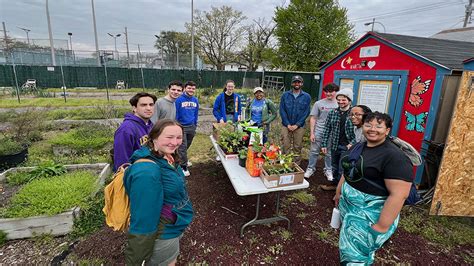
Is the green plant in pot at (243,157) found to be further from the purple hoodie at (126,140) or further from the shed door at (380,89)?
the shed door at (380,89)

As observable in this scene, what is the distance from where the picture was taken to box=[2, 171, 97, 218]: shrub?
9.40ft

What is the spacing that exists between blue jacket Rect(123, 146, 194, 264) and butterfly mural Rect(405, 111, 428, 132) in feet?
13.8

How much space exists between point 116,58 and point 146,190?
95.2 feet

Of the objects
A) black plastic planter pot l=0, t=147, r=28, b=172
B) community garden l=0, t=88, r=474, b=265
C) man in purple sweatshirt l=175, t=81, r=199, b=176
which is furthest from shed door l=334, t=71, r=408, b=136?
black plastic planter pot l=0, t=147, r=28, b=172

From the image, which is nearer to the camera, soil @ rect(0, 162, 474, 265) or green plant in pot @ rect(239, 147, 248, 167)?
soil @ rect(0, 162, 474, 265)

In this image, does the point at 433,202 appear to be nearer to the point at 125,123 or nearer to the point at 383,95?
the point at 383,95

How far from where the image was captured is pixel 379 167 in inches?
67.6

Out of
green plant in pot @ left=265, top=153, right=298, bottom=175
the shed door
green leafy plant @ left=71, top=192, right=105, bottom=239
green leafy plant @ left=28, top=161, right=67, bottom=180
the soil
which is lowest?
the soil

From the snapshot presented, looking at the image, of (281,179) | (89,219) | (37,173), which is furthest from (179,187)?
(37,173)

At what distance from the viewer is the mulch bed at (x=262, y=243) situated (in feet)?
8.79

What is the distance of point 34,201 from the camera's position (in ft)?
9.73

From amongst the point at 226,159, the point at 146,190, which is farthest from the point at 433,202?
the point at 146,190

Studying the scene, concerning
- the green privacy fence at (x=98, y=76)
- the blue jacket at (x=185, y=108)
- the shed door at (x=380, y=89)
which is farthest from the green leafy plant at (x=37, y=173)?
the green privacy fence at (x=98, y=76)

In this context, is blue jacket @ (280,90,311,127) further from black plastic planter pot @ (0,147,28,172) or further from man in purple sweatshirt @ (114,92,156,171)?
black plastic planter pot @ (0,147,28,172)
